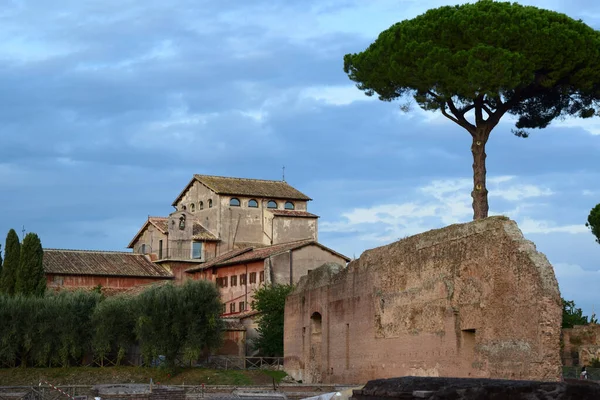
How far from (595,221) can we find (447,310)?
74.7ft

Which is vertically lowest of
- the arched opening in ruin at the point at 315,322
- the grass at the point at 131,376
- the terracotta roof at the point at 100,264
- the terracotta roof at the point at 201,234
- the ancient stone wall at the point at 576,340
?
the grass at the point at 131,376

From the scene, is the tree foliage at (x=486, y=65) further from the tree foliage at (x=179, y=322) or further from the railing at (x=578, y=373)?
the tree foliage at (x=179, y=322)

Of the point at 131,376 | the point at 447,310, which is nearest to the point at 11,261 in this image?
the point at 131,376

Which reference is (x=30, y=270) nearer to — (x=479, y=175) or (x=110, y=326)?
(x=110, y=326)

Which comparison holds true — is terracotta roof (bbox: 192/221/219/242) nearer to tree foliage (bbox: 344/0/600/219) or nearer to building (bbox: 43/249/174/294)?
building (bbox: 43/249/174/294)

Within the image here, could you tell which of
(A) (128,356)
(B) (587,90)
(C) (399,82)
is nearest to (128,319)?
(A) (128,356)

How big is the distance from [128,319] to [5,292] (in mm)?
7682

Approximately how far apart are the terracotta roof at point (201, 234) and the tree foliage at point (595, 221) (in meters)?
21.3

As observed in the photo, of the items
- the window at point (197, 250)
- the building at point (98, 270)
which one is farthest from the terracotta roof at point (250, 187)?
the building at point (98, 270)

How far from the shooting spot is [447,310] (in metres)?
21.1

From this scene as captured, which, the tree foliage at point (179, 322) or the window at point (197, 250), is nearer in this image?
the tree foliage at point (179, 322)

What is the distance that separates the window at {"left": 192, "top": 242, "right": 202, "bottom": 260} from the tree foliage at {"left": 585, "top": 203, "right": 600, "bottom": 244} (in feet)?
71.9

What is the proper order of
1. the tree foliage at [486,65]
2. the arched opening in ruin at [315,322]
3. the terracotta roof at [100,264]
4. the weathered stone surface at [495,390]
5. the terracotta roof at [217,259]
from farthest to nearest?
the terracotta roof at [100,264] < the terracotta roof at [217,259] < the arched opening in ruin at [315,322] < the tree foliage at [486,65] < the weathered stone surface at [495,390]

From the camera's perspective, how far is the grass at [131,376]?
31438 mm
